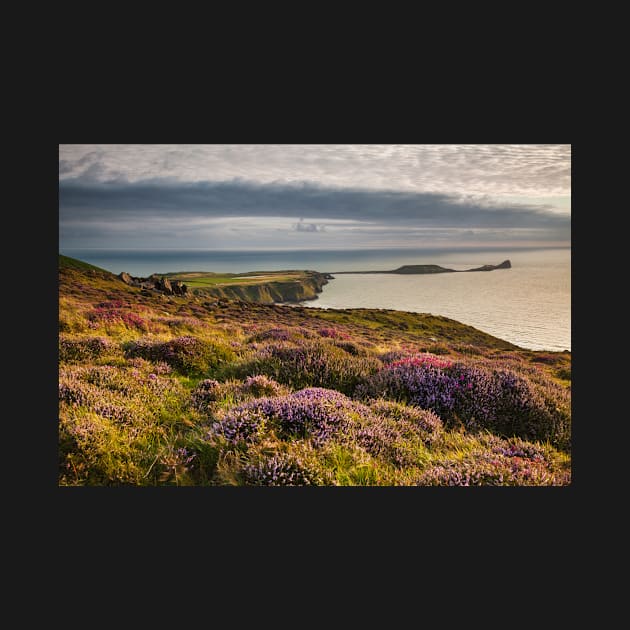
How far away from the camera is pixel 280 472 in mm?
3998

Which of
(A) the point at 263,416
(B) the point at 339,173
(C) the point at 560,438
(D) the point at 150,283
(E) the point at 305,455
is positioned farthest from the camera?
(D) the point at 150,283

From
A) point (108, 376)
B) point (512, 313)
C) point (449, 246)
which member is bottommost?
point (108, 376)

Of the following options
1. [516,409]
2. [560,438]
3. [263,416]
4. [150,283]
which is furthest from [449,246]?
[150,283]

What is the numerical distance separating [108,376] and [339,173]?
4369 millimetres

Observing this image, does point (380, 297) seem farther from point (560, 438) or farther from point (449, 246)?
point (560, 438)

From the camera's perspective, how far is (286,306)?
754 cm

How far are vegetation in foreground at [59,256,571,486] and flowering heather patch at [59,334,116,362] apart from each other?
19 millimetres

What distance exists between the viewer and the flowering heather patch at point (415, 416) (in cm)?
471

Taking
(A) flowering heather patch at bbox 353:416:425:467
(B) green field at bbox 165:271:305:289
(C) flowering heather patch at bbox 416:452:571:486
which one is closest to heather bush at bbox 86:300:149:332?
(B) green field at bbox 165:271:305:289

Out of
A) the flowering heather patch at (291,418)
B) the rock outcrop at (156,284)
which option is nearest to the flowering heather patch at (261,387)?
the flowering heather patch at (291,418)

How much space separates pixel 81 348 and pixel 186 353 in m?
1.50

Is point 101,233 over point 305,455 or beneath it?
over

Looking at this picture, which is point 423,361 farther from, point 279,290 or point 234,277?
point 234,277

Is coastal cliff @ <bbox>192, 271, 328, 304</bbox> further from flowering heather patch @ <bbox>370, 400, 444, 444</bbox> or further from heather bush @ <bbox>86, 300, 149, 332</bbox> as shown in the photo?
flowering heather patch @ <bbox>370, 400, 444, 444</bbox>
